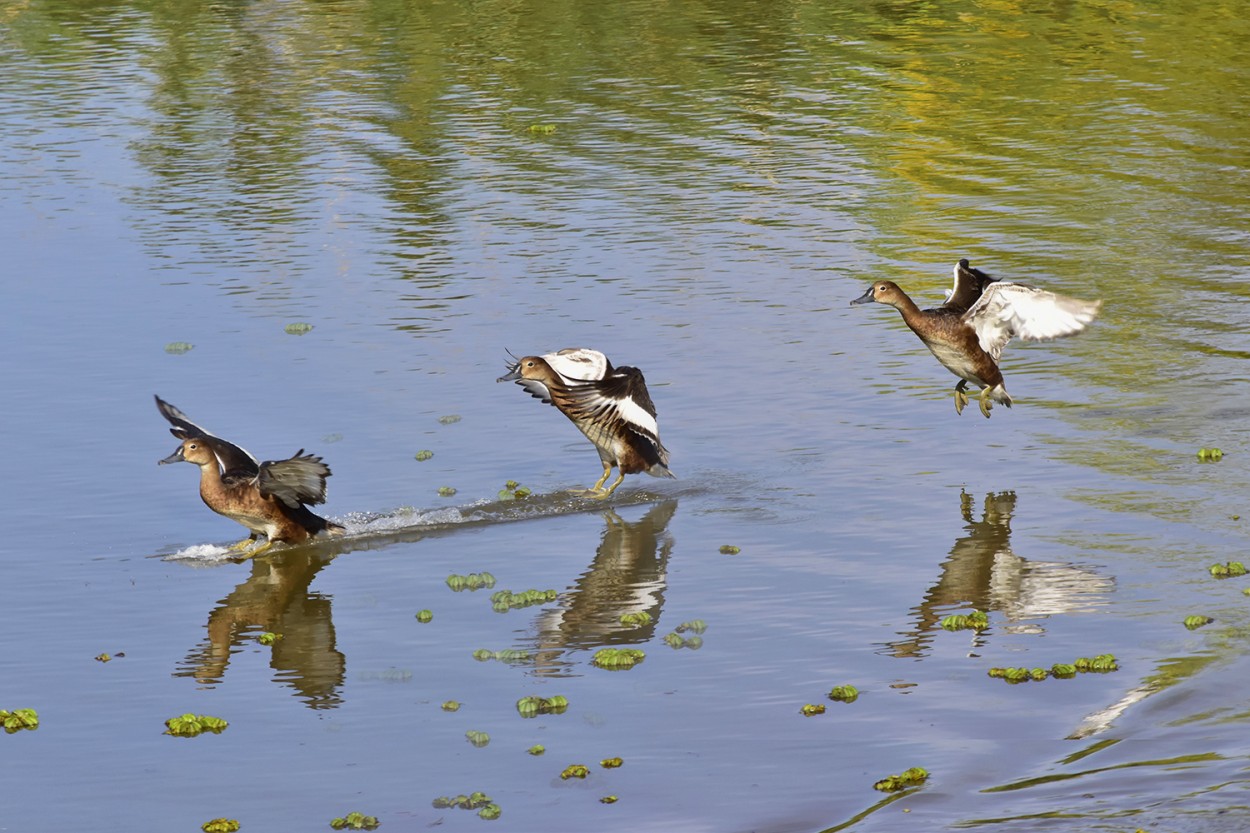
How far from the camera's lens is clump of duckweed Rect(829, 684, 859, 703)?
29.6ft

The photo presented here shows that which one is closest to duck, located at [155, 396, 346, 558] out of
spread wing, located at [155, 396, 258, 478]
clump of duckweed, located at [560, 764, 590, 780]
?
spread wing, located at [155, 396, 258, 478]

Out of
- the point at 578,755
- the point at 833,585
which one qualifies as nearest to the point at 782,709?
the point at 578,755

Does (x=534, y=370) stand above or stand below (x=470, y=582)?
above

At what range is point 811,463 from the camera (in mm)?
12984

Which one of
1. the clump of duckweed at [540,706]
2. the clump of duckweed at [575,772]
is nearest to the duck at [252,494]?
the clump of duckweed at [540,706]

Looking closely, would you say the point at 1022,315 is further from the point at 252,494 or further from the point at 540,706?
the point at 540,706

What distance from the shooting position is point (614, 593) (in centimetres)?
1092

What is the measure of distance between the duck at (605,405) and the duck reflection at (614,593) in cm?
39

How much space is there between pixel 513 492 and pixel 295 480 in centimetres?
174

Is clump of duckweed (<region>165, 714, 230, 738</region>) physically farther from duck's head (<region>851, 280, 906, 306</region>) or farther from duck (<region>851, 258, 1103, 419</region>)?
duck's head (<region>851, 280, 906, 306</region>)

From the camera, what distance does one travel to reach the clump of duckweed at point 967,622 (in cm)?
1002

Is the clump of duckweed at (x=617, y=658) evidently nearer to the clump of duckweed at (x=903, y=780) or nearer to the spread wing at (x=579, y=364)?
the clump of duckweed at (x=903, y=780)

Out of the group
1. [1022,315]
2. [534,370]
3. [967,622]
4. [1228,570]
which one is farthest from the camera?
[1022,315]

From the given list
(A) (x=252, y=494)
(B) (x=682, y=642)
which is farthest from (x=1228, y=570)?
(A) (x=252, y=494)
